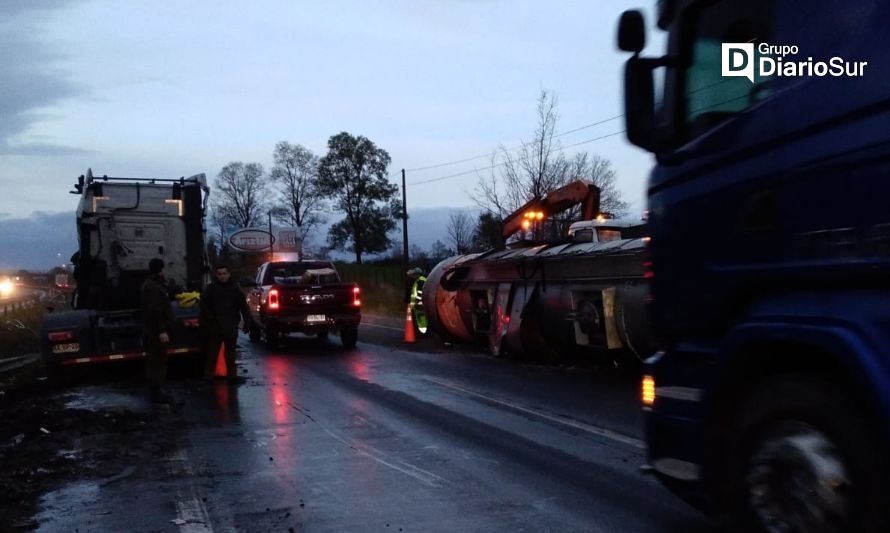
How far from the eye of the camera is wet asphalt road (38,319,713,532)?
560 cm

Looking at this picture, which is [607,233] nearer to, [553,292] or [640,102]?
[553,292]

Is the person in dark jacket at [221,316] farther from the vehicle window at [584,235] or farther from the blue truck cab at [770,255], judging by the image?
the blue truck cab at [770,255]

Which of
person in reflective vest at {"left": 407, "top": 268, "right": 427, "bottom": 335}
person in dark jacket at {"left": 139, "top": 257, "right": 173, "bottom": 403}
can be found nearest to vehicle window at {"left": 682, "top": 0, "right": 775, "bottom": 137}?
person in dark jacket at {"left": 139, "top": 257, "right": 173, "bottom": 403}

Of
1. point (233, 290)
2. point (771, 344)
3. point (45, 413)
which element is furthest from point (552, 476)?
point (233, 290)

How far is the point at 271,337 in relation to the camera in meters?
18.2

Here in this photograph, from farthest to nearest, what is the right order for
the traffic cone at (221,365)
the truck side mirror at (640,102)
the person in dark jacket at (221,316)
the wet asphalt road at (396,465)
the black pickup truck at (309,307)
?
the black pickup truck at (309,307), the traffic cone at (221,365), the person in dark jacket at (221,316), the wet asphalt road at (396,465), the truck side mirror at (640,102)

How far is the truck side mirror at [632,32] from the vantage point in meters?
4.71

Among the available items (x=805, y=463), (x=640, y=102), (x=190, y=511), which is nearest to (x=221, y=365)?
(x=190, y=511)

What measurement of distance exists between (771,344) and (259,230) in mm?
52823

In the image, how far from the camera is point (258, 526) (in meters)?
5.46

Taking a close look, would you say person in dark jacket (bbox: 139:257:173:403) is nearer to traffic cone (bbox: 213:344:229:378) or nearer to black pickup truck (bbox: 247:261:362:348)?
traffic cone (bbox: 213:344:229:378)

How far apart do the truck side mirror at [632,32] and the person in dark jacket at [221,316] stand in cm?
930

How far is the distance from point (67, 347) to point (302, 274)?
6.98 metres

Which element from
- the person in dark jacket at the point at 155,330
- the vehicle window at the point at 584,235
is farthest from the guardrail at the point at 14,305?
the vehicle window at the point at 584,235
